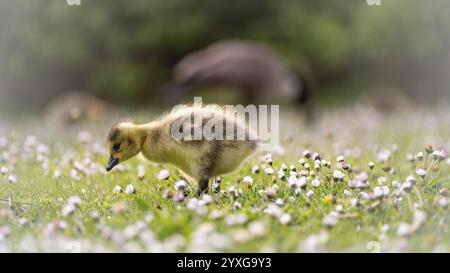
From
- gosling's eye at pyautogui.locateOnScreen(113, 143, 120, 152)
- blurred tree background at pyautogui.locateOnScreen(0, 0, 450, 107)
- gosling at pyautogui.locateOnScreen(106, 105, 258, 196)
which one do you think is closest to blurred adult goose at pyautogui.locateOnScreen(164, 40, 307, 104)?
blurred tree background at pyautogui.locateOnScreen(0, 0, 450, 107)

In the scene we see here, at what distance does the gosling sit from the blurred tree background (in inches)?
281

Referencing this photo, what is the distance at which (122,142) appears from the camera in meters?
3.48

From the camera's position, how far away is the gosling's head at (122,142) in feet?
11.4

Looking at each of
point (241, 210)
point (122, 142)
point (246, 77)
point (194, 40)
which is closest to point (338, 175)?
point (241, 210)

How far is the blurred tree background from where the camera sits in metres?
10.7

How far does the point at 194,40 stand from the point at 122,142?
337 inches

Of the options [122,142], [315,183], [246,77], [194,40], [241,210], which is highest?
[194,40]

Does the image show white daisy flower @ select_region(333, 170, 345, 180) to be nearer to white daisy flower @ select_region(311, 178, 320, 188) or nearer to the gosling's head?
white daisy flower @ select_region(311, 178, 320, 188)

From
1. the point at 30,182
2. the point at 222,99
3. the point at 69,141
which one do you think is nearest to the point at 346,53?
the point at 222,99

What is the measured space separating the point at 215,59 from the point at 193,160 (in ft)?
15.7

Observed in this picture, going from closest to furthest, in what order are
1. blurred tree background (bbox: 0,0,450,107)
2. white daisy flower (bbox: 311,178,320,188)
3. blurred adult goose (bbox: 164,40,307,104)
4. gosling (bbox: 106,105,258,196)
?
white daisy flower (bbox: 311,178,320,188)
gosling (bbox: 106,105,258,196)
blurred adult goose (bbox: 164,40,307,104)
blurred tree background (bbox: 0,0,450,107)

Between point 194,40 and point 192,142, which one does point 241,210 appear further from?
point 194,40

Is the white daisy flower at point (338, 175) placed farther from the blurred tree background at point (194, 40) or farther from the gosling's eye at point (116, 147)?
the blurred tree background at point (194, 40)

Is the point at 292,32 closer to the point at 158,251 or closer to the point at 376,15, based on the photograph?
the point at 376,15
